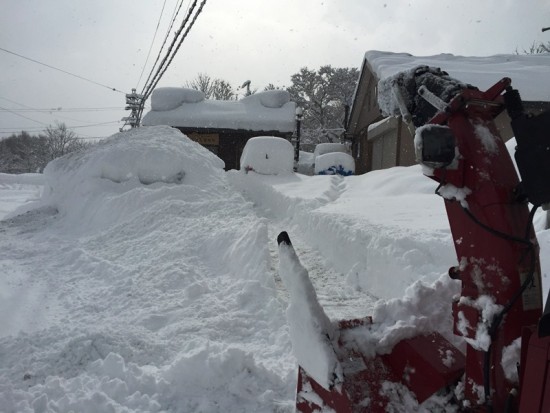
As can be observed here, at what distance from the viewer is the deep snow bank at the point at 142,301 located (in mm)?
2773

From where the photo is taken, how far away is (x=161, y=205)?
809 centimetres

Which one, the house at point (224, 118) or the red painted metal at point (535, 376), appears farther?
the house at point (224, 118)

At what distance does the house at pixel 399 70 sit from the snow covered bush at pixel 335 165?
1871 millimetres

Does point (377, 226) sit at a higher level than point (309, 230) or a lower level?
higher

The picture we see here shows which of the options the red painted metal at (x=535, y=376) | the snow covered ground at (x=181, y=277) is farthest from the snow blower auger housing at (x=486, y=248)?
the snow covered ground at (x=181, y=277)

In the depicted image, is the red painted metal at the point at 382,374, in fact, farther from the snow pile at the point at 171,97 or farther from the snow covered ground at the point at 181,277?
the snow pile at the point at 171,97

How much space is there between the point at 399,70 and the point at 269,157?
7713 mm

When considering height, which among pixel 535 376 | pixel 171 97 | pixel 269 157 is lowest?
pixel 535 376

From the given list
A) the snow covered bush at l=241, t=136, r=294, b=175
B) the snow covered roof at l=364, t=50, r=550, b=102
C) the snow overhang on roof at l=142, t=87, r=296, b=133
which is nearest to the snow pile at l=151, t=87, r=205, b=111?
the snow overhang on roof at l=142, t=87, r=296, b=133

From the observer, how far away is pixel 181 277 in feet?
16.6

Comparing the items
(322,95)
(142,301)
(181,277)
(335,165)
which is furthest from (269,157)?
(322,95)

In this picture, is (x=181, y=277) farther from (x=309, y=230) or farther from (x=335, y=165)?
(x=335, y=165)

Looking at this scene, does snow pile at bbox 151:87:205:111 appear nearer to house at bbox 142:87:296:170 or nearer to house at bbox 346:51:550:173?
house at bbox 142:87:296:170

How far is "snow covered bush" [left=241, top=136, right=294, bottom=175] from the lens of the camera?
13.8 metres
